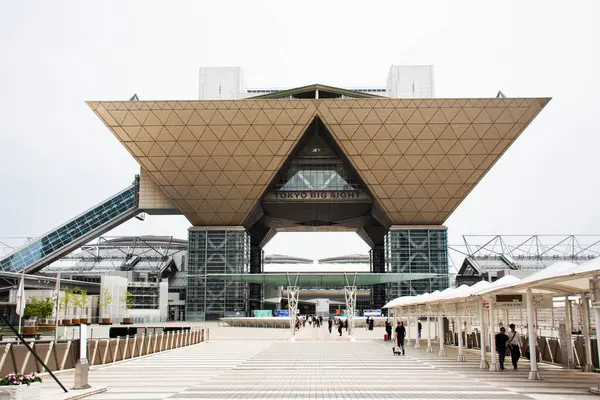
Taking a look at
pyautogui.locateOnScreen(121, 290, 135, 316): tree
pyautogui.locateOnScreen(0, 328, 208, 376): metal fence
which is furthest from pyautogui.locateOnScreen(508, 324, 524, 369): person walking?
pyautogui.locateOnScreen(121, 290, 135, 316): tree

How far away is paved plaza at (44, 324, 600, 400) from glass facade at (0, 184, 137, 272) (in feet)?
171

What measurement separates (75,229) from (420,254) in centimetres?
4219

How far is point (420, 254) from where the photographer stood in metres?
76.6

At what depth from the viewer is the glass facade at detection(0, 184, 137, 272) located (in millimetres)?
78938

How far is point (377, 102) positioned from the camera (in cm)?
6712

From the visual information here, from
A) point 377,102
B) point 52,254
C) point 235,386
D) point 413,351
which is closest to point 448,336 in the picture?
point 413,351

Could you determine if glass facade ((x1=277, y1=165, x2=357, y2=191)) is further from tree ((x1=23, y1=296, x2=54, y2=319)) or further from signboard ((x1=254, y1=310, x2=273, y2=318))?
tree ((x1=23, y1=296, x2=54, y2=319))

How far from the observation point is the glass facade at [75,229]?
78.9 m

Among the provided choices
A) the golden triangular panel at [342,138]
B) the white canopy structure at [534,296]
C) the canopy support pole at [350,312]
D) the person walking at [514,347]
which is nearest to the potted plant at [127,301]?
the golden triangular panel at [342,138]

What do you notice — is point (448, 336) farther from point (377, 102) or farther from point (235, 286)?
point (235, 286)

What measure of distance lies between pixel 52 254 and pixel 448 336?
55.2 meters

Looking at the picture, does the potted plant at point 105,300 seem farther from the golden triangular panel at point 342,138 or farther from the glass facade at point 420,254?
the glass facade at point 420,254

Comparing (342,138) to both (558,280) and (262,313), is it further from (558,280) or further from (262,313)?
(558,280)

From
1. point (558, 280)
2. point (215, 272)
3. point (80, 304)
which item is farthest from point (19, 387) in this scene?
point (80, 304)
